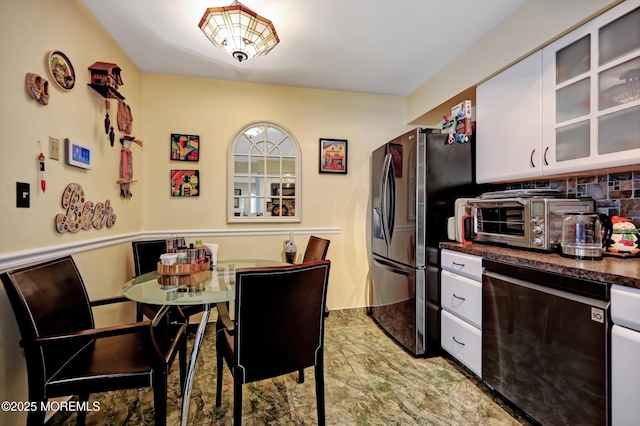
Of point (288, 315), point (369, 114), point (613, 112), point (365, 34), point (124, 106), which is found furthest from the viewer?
point (369, 114)

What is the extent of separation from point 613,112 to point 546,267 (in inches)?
34.2

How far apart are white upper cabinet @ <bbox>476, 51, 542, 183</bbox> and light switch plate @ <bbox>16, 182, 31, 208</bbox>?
290 centimetres

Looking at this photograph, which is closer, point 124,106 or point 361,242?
point 124,106

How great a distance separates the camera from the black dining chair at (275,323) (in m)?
1.26

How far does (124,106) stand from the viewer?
243 centimetres

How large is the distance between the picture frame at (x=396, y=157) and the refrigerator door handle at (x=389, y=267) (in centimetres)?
82

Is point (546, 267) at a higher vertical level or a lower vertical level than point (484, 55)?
lower

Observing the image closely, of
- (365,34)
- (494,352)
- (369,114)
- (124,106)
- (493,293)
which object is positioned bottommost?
(494,352)

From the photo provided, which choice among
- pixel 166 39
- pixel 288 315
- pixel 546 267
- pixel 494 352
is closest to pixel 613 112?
pixel 546 267

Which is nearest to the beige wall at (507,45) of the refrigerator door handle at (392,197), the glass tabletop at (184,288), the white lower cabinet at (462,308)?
the refrigerator door handle at (392,197)

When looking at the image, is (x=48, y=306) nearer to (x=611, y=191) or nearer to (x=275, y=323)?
(x=275, y=323)

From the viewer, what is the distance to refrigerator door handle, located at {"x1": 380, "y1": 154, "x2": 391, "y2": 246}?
2707mm

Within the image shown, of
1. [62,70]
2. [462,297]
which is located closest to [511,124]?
[462,297]

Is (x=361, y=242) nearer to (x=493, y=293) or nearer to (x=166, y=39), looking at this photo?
(x=493, y=293)
